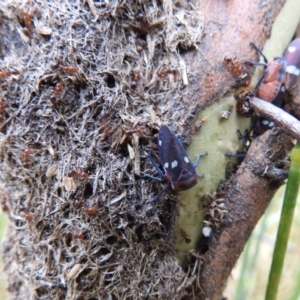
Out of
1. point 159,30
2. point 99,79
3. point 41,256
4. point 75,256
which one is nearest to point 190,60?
point 159,30

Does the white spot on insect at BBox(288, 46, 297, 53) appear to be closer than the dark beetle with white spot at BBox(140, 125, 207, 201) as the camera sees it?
No

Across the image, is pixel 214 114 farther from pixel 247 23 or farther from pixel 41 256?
pixel 41 256

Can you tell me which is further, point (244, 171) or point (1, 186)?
point (1, 186)

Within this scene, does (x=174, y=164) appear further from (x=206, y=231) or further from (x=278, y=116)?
(x=278, y=116)

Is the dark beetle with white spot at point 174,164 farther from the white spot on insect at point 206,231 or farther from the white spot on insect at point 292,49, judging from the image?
the white spot on insect at point 292,49

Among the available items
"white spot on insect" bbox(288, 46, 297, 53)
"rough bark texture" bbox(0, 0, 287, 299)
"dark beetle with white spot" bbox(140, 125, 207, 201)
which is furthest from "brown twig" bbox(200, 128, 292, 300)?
"white spot on insect" bbox(288, 46, 297, 53)

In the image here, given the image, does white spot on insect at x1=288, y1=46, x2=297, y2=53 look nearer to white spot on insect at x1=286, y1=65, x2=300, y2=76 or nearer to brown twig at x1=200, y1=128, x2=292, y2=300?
white spot on insect at x1=286, y1=65, x2=300, y2=76

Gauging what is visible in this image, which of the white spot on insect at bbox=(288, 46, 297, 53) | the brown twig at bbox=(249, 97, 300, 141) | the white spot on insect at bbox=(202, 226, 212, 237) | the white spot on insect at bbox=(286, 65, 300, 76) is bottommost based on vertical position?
the white spot on insect at bbox=(202, 226, 212, 237)
